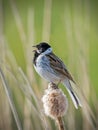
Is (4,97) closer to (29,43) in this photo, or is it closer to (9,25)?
(29,43)

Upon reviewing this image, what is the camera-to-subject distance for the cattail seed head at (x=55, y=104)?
283 cm

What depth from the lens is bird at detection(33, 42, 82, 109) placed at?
153 inches

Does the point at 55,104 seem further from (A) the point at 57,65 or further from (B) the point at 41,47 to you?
(B) the point at 41,47

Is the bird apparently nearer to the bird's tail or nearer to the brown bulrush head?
the bird's tail

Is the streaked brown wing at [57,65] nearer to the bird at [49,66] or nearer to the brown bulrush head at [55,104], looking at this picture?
the bird at [49,66]

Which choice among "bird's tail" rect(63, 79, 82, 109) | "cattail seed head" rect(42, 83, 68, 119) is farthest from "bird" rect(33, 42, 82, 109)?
"cattail seed head" rect(42, 83, 68, 119)

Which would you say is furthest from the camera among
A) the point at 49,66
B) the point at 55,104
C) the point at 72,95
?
the point at 49,66

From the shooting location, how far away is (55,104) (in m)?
2.90

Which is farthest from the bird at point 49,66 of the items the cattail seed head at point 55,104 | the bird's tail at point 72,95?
the cattail seed head at point 55,104

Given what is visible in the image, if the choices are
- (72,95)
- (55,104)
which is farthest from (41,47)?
(55,104)

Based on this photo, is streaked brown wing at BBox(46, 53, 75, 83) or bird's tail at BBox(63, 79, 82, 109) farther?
streaked brown wing at BBox(46, 53, 75, 83)

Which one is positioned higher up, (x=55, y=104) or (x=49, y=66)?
(x=49, y=66)

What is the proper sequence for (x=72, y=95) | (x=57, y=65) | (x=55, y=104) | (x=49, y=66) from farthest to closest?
(x=49, y=66) < (x=57, y=65) < (x=72, y=95) < (x=55, y=104)

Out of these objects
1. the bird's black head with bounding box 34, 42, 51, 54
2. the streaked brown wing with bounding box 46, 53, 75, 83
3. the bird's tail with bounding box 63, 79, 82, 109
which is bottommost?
the bird's tail with bounding box 63, 79, 82, 109
